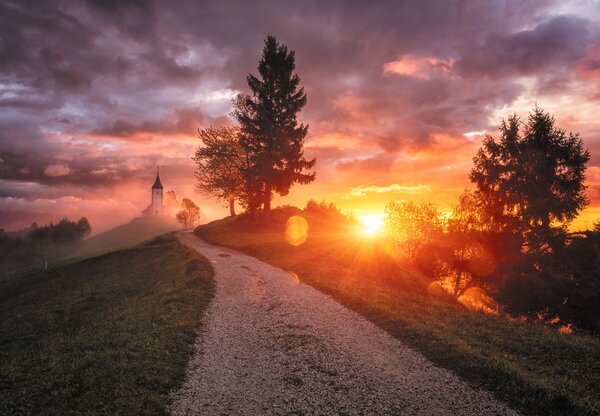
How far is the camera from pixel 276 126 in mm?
47344

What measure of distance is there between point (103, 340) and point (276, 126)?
124 ft

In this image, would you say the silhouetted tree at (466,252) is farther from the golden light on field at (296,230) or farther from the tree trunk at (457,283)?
the golden light on field at (296,230)

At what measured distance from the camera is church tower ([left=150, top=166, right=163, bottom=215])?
6683 inches

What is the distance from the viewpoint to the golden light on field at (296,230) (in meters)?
40.7

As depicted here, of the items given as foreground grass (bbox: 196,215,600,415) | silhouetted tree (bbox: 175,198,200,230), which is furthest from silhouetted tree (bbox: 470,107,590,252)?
silhouetted tree (bbox: 175,198,200,230)

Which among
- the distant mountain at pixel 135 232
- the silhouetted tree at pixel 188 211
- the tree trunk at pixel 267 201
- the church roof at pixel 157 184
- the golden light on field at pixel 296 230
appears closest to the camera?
the golden light on field at pixel 296 230

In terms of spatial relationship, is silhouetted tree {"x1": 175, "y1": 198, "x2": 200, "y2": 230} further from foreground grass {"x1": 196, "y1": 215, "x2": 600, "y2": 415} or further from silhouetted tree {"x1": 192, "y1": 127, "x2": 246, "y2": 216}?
foreground grass {"x1": 196, "y1": 215, "x2": 600, "y2": 415}

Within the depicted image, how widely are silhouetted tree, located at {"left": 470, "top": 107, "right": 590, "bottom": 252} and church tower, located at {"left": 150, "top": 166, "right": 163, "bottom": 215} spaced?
16057cm

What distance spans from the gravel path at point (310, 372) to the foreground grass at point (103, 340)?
101 cm

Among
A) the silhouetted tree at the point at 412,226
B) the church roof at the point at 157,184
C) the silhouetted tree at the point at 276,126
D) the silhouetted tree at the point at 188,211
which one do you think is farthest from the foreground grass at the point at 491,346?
the church roof at the point at 157,184

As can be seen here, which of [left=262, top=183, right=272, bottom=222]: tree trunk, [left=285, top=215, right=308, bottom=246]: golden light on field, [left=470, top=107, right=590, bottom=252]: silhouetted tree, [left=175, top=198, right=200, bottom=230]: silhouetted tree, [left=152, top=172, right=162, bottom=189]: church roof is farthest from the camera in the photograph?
[left=152, top=172, right=162, bottom=189]: church roof

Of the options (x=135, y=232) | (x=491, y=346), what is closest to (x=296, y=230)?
(x=491, y=346)

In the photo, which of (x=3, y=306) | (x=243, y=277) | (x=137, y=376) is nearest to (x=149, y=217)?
(x=3, y=306)

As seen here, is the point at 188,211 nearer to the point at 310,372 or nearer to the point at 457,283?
the point at 457,283
